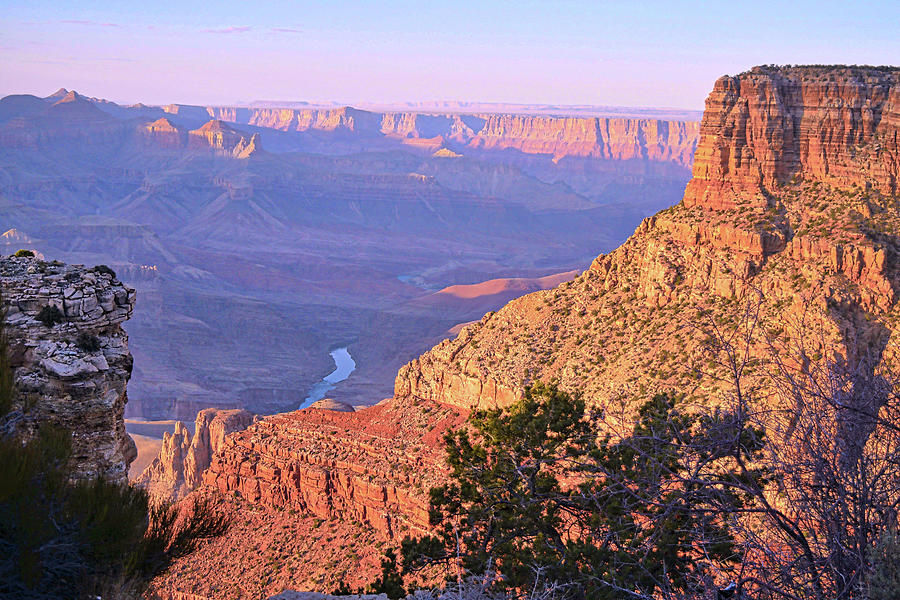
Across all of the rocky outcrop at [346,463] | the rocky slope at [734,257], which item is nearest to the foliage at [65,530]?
the rocky outcrop at [346,463]

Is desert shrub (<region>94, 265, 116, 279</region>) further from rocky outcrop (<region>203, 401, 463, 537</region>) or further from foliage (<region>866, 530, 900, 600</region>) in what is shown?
foliage (<region>866, 530, 900, 600</region>)

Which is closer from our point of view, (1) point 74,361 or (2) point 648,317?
(1) point 74,361

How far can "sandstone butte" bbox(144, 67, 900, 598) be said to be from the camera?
108 feet

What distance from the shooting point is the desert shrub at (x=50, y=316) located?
17859 millimetres

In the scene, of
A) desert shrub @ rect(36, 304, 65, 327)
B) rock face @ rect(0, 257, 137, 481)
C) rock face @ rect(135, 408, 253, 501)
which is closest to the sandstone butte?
rock face @ rect(0, 257, 137, 481)

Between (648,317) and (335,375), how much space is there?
12895 centimetres

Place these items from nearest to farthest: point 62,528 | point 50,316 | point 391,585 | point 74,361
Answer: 1. point 62,528
2. point 74,361
3. point 50,316
4. point 391,585

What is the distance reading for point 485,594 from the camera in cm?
1489

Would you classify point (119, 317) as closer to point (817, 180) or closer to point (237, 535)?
point (237, 535)

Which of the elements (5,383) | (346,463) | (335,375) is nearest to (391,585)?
(5,383)

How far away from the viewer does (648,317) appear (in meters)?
38.6

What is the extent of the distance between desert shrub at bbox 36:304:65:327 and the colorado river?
120m

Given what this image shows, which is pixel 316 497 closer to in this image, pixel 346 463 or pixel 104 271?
pixel 346 463

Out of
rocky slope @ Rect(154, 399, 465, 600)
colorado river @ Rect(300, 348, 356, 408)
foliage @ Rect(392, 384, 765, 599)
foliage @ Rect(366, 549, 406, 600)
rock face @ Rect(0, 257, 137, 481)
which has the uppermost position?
rock face @ Rect(0, 257, 137, 481)
